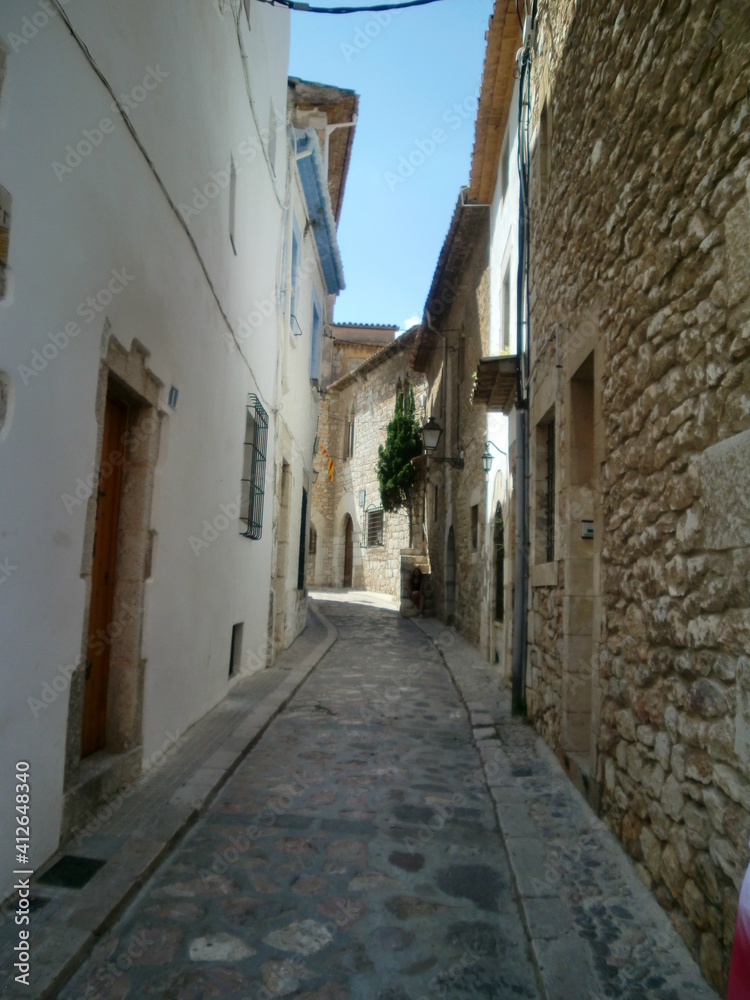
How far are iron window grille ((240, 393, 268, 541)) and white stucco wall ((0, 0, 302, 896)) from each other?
421mm

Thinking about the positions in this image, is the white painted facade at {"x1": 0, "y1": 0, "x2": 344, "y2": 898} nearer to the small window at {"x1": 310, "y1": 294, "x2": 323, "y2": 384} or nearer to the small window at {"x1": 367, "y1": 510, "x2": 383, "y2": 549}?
the small window at {"x1": 310, "y1": 294, "x2": 323, "y2": 384}

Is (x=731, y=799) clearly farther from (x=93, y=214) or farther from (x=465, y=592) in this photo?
(x=465, y=592)

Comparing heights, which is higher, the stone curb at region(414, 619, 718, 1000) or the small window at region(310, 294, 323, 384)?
the small window at region(310, 294, 323, 384)

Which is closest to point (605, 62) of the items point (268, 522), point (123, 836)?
Answer: point (123, 836)

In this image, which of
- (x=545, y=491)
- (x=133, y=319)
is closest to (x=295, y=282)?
(x=545, y=491)

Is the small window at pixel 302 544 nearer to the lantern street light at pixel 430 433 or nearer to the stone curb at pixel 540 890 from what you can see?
the lantern street light at pixel 430 433

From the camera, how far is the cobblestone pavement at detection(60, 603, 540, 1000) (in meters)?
2.48

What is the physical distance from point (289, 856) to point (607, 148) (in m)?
3.92

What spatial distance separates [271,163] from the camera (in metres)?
8.27

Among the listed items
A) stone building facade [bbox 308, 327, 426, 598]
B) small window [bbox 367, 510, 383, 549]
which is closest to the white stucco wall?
stone building facade [bbox 308, 327, 426, 598]

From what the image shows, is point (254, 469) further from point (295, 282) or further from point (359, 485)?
point (359, 485)

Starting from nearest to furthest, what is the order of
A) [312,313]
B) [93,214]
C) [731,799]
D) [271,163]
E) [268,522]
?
[731,799] < [93,214] < [271,163] < [268,522] < [312,313]

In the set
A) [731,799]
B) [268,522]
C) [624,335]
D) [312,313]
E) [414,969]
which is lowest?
[414,969]

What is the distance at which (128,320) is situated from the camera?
3777 millimetres
